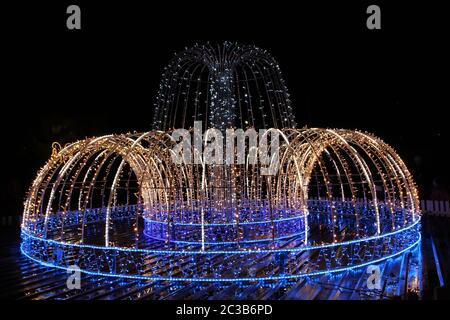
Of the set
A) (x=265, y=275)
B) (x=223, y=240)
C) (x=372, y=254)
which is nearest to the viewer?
(x=265, y=275)

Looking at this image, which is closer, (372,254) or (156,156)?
(372,254)

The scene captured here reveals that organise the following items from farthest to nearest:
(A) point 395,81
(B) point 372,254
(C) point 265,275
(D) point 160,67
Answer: (D) point 160,67, (A) point 395,81, (B) point 372,254, (C) point 265,275

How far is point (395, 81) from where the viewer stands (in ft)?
85.3

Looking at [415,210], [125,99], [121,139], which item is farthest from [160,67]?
[415,210]

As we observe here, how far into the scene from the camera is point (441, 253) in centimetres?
1195

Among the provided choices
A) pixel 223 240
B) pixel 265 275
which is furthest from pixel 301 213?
pixel 265 275

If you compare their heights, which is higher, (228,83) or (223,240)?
(228,83)

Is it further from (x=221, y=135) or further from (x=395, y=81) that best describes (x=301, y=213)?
(x=395, y=81)

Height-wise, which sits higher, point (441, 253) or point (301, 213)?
point (301, 213)

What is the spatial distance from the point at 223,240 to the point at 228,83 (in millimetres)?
5288

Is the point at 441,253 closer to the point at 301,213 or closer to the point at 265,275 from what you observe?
the point at 301,213

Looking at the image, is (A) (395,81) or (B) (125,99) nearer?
(A) (395,81)

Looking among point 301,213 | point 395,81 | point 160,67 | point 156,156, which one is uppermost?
point 160,67

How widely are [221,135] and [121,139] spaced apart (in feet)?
11.6
